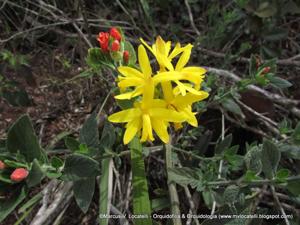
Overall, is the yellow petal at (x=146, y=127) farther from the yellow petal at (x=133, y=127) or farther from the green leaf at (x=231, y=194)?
the green leaf at (x=231, y=194)

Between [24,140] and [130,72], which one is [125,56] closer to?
[130,72]

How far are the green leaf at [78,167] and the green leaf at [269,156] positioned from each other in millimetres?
678

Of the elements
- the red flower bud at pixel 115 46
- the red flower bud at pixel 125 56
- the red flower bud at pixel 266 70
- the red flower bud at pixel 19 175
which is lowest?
the red flower bud at pixel 19 175

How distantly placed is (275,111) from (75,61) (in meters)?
1.57

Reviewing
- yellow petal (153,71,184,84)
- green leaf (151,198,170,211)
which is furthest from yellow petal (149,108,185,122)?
green leaf (151,198,170,211)

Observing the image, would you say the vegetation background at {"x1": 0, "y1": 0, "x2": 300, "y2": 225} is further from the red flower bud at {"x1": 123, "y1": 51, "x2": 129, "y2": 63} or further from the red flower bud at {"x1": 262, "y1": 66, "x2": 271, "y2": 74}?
the red flower bud at {"x1": 123, "y1": 51, "x2": 129, "y2": 63}

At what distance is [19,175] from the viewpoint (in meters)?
1.25

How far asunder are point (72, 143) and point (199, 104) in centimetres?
87

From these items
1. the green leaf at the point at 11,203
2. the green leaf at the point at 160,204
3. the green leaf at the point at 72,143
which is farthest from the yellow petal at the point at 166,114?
the green leaf at the point at 160,204

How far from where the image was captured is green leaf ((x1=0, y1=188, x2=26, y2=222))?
1.29 meters

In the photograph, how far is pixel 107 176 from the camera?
6.29 ft

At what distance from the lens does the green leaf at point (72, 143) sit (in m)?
1.49

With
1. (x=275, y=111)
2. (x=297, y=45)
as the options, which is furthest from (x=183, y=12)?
(x=275, y=111)

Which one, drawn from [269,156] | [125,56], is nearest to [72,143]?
[125,56]
